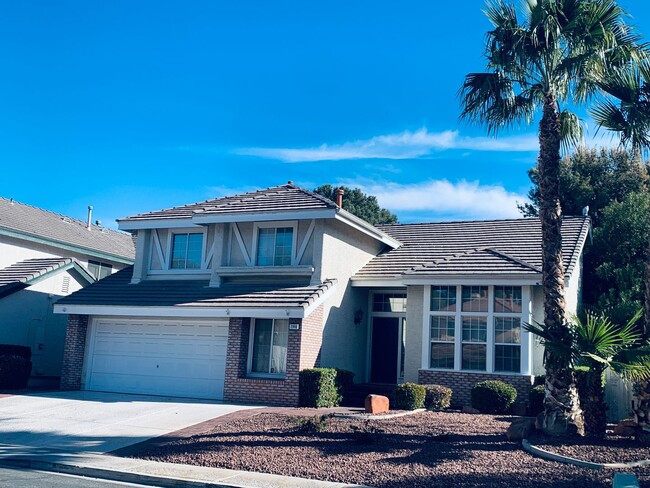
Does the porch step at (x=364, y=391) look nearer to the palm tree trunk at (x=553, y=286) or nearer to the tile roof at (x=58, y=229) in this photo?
the palm tree trunk at (x=553, y=286)

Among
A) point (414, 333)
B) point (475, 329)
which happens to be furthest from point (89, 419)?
point (475, 329)

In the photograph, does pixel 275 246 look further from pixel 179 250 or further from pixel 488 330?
pixel 488 330

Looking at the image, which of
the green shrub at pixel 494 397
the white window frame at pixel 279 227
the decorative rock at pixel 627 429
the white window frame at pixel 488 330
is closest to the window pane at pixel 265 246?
the white window frame at pixel 279 227

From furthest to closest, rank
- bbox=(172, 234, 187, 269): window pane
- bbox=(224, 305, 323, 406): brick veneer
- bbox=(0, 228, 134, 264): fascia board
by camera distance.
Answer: bbox=(0, 228, 134, 264): fascia board < bbox=(172, 234, 187, 269): window pane < bbox=(224, 305, 323, 406): brick veneer

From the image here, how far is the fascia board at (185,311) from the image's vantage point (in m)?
17.8

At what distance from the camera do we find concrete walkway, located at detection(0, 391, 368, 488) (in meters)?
9.95

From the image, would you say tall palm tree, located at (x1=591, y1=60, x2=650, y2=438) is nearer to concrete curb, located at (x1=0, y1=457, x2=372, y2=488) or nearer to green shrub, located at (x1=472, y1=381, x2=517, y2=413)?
green shrub, located at (x1=472, y1=381, x2=517, y2=413)

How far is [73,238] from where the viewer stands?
27.7 meters

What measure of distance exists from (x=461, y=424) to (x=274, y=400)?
577cm

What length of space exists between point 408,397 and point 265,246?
6646mm

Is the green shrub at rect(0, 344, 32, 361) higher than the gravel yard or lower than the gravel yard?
higher

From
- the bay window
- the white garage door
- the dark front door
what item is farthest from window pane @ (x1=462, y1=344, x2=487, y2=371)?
the white garage door

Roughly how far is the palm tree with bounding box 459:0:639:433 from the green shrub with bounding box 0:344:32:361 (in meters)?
15.8

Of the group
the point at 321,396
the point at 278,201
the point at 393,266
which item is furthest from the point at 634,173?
the point at 321,396
